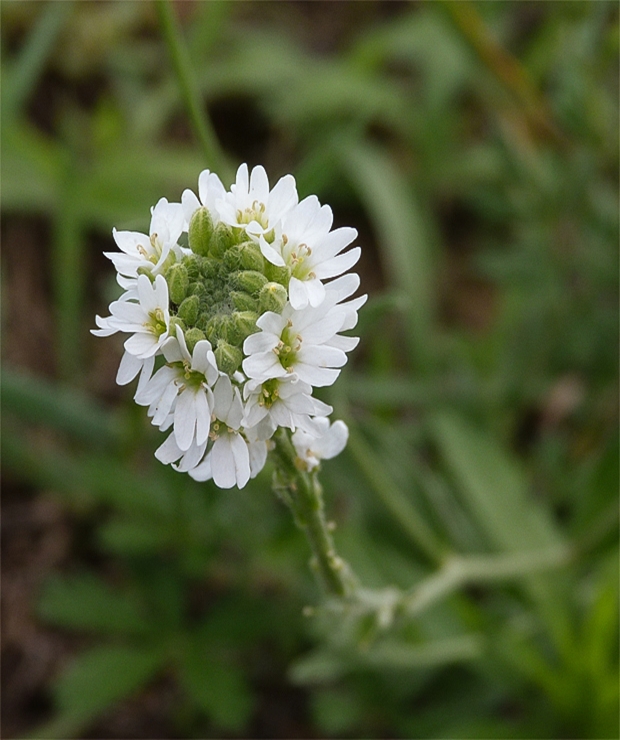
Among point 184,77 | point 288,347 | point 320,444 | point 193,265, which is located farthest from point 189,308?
point 184,77

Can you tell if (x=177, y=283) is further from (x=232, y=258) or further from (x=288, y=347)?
(x=288, y=347)

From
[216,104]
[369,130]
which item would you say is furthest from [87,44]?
[369,130]

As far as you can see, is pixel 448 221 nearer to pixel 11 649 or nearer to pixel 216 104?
pixel 216 104

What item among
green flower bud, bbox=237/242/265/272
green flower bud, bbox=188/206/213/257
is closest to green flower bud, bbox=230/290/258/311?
green flower bud, bbox=237/242/265/272

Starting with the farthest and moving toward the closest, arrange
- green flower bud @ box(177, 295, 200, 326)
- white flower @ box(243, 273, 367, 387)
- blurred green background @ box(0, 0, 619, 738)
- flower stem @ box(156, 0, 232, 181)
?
blurred green background @ box(0, 0, 619, 738), flower stem @ box(156, 0, 232, 181), green flower bud @ box(177, 295, 200, 326), white flower @ box(243, 273, 367, 387)

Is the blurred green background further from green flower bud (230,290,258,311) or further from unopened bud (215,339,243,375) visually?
unopened bud (215,339,243,375)
